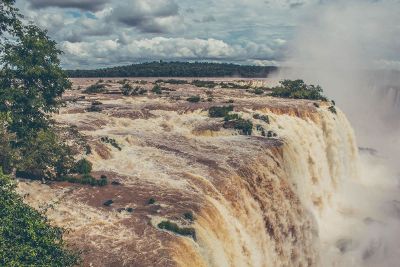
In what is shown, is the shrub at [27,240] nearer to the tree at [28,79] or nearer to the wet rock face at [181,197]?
the wet rock face at [181,197]

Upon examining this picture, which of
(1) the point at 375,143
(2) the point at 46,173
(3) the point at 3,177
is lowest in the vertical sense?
(1) the point at 375,143

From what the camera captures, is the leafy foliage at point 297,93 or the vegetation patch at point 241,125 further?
the leafy foliage at point 297,93

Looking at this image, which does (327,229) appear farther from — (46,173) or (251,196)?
(46,173)

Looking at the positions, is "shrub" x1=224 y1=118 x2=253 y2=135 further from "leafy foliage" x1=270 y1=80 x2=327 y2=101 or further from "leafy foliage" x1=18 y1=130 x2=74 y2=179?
"leafy foliage" x1=270 y1=80 x2=327 y2=101

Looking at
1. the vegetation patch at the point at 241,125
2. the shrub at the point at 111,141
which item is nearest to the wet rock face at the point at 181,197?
the shrub at the point at 111,141

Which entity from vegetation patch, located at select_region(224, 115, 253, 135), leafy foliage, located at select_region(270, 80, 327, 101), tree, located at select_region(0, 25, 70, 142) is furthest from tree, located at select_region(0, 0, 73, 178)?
leafy foliage, located at select_region(270, 80, 327, 101)

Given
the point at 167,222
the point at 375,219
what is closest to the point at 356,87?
the point at 375,219

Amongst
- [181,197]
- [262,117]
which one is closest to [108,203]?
[181,197]
